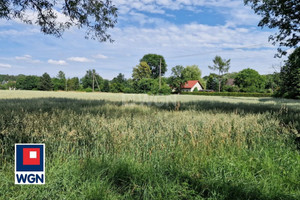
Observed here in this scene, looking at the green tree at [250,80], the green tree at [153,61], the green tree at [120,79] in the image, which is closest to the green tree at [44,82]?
the green tree at [120,79]

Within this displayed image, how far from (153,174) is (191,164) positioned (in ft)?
2.40

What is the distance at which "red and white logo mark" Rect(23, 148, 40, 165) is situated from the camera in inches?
97.3

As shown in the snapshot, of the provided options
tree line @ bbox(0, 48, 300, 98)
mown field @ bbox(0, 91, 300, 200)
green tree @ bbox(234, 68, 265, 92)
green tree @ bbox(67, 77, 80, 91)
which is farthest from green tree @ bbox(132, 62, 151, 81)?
mown field @ bbox(0, 91, 300, 200)

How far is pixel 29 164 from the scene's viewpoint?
2434 mm

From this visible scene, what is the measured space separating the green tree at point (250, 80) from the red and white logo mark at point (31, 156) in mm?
73265

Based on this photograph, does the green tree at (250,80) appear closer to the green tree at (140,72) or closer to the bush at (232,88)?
the bush at (232,88)

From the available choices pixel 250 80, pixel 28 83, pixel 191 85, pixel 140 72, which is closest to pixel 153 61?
pixel 140 72

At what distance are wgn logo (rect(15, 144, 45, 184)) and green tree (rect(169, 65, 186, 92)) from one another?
62.0 m

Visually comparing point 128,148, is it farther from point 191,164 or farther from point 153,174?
point 191,164

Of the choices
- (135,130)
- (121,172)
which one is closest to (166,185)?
(121,172)

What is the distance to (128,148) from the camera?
3400mm

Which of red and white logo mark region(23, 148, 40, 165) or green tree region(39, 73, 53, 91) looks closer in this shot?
red and white logo mark region(23, 148, 40, 165)

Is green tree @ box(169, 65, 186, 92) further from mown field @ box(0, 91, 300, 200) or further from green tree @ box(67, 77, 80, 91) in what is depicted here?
mown field @ box(0, 91, 300, 200)

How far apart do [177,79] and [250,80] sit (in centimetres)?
2995
